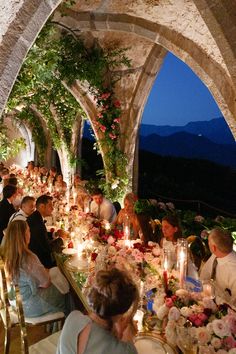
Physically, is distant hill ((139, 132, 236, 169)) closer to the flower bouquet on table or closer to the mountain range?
the mountain range

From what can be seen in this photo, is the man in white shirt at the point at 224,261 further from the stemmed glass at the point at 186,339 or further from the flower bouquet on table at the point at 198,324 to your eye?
the stemmed glass at the point at 186,339

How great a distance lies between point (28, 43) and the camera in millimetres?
2010

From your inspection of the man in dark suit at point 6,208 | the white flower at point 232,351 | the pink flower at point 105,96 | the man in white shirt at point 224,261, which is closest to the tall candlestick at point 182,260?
the man in white shirt at point 224,261

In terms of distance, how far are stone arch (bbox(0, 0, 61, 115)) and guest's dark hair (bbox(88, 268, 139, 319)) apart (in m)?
1.21

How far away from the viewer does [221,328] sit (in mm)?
1658

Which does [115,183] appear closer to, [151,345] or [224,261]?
[224,261]

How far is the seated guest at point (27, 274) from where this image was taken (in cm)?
278

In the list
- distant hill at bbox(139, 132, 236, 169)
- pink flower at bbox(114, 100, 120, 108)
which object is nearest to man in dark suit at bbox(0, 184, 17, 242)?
pink flower at bbox(114, 100, 120, 108)

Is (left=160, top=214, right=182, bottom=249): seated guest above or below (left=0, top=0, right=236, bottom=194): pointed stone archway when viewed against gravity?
below

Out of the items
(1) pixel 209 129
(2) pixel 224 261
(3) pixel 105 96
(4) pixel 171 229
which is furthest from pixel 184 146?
(2) pixel 224 261

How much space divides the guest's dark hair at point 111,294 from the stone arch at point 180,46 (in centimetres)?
246

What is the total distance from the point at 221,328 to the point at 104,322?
23.7 inches

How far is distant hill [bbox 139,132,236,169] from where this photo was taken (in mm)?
32812

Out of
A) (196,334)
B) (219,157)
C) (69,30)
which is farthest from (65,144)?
(219,157)
